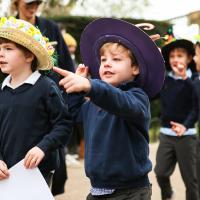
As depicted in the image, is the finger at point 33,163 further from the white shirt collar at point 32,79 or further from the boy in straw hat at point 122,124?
the white shirt collar at point 32,79

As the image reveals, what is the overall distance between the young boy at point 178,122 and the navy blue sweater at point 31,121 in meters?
2.05

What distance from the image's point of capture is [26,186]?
309 centimetres

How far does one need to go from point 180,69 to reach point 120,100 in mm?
2887

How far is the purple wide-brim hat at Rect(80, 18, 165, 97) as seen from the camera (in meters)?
2.84

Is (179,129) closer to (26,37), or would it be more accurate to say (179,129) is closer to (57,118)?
(57,118)

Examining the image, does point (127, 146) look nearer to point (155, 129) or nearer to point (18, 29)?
point (18, 29)

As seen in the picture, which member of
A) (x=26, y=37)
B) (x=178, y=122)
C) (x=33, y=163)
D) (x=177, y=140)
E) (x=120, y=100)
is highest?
(x=26, y=37)

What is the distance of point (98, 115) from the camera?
2996 mm

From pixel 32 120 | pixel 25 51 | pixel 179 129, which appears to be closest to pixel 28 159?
pixel 32 120

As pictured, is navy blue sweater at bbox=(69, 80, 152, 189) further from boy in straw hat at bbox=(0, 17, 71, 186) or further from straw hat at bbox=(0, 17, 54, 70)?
straw hat at bbox=(0, 17, 54, 70)

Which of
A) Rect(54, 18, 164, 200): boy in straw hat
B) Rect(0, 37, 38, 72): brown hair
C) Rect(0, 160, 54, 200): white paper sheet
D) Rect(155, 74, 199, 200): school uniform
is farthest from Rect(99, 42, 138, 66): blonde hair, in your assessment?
Rect(155, 74, 199, 200): school uniform

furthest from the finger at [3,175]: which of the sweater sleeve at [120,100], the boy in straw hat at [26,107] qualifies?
the sweater sleeve at [120,100]

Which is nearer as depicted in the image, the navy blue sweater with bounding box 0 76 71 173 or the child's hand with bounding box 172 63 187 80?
the navy blue sweater with bounding box 0 76 71 173

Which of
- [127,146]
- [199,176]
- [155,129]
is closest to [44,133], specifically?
[127,146]
